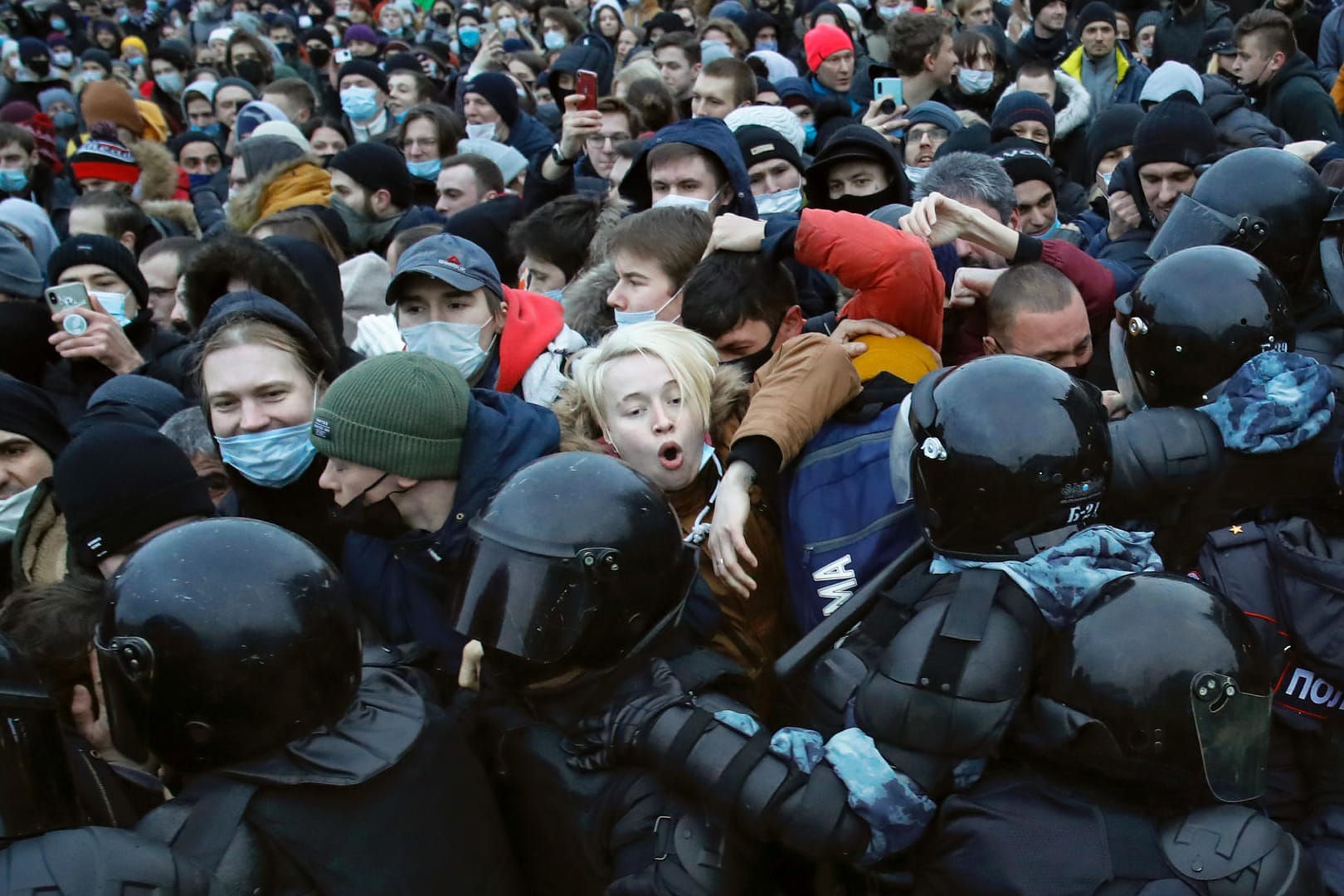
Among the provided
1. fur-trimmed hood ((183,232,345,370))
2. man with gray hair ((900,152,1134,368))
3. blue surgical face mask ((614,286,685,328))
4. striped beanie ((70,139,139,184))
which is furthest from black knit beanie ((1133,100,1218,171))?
striped beanie ((70,139,139,184))

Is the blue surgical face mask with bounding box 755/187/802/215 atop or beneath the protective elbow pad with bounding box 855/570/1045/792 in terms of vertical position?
beneath

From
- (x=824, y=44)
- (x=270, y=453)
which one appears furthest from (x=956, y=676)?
(x=824, y=44)

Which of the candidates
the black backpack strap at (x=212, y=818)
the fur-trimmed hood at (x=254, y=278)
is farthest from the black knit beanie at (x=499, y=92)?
the black backpack strap at (x=212, y=818)

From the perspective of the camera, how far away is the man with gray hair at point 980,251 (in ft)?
11.1

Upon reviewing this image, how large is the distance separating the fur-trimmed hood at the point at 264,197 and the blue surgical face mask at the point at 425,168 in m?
0.73

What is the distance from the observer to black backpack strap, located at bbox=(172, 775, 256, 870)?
6.23 feet

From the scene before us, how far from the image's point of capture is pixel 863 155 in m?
4.52

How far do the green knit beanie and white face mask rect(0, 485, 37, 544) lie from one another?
5.36 ft

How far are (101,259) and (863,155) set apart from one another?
329 centimetres

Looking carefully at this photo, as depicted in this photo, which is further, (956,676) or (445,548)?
(445,548)

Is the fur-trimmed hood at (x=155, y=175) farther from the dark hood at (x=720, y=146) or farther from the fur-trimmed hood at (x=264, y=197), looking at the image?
the dark hood at (x=720, y=146)

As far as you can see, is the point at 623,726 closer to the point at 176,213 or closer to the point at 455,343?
the point at 455,343

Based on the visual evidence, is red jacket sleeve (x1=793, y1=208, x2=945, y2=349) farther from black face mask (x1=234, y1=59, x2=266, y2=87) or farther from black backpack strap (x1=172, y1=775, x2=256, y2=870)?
black face mask (x1=234, y1=59, x2=266, y2=87)

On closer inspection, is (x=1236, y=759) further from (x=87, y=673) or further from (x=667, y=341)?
(x=87, y=673)
